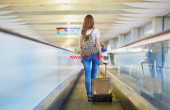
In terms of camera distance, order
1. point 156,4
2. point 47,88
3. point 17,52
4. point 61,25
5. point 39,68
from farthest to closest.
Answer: point 61,25 < point 156,4 < point 47,88 < point 39,68 < point 17,52

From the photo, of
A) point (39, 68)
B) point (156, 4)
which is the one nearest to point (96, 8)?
point (156, 4)

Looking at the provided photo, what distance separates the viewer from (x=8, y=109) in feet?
5.29

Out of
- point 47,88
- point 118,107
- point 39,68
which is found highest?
→ point 39,68

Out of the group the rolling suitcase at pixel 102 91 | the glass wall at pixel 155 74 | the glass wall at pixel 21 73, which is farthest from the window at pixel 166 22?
the glass wall at pixel 21 73

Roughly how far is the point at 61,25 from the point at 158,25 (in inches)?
436

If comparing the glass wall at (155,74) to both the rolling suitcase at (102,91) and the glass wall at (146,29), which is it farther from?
the glass wall at (146,29)

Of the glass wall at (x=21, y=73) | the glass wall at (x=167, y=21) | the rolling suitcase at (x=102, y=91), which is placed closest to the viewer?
the glass wall at (x=21, y=73)

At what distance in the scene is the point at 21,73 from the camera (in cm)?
196

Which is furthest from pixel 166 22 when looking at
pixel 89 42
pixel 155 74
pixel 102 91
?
pixel 155 74

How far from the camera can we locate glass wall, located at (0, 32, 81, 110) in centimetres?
157

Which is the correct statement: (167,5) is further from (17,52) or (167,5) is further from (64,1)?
(17,52)

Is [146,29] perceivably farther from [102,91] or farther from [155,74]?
[155,74]

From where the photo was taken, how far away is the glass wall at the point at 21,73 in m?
1.57

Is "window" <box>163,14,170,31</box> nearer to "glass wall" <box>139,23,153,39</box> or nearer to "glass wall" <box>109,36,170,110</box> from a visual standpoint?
"glass wall" <box>139,23,153,39</box>
